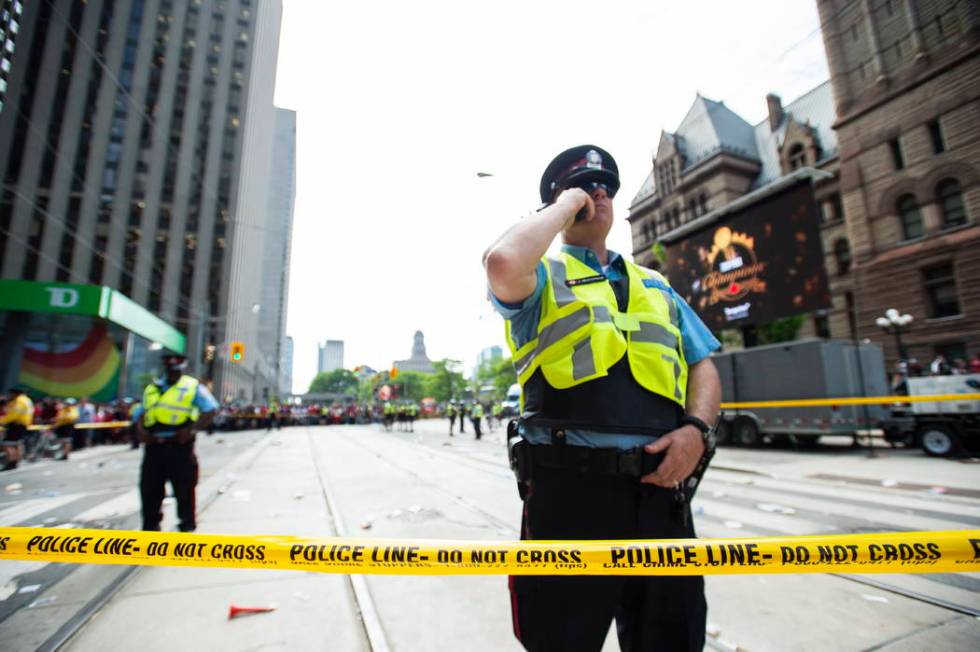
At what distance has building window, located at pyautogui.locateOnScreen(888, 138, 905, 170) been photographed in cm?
1778

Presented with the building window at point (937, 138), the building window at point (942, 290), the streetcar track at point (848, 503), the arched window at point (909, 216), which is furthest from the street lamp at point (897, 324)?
the streetcar track at point (848, 503)

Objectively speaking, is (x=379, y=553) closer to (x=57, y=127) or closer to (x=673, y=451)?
(x=673, y=451)

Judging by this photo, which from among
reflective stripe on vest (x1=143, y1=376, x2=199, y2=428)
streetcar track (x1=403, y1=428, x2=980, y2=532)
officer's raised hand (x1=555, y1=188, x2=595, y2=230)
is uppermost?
officer's raised hand (x1=555, y1=188, x2=595, y2=230)

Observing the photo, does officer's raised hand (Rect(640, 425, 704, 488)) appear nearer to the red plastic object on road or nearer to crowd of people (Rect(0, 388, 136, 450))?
the red plastic object on road

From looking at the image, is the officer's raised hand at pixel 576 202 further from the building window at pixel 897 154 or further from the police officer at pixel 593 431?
the building window at pixel 897 154

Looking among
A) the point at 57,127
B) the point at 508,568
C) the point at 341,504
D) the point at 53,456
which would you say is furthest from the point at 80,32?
the point at 53,456

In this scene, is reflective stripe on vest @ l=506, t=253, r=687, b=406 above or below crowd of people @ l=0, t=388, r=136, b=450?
above

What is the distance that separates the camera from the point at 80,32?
3441 mm

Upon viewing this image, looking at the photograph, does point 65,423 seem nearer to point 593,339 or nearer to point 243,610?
point 243,610

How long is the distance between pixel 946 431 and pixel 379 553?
42.0 ft

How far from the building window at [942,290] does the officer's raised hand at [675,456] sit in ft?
81.5

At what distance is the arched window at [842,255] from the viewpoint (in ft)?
90.4

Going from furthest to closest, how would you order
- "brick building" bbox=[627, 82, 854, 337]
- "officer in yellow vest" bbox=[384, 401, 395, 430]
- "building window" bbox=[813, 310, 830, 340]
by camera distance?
1. "officer in yellow vest" bbox=[384, 401, 395, 430]
2. "building window" bbox=[813, 310, 830, 340]
3. "brick building" bbox=[627, 82, 854, 337]

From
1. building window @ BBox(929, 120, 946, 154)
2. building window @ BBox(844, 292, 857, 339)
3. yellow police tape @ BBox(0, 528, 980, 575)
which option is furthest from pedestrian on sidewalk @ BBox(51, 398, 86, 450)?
building window @ BBox(844, 292, 857, 339)
